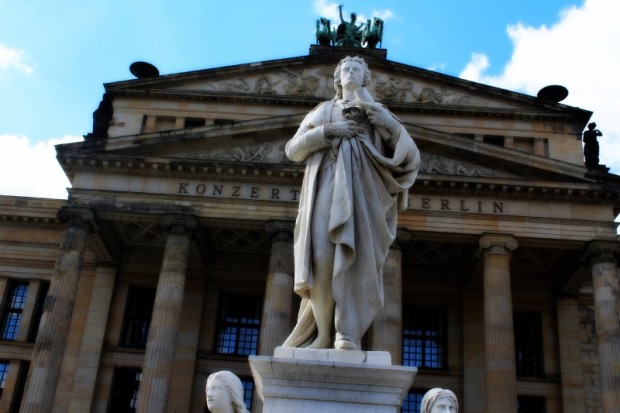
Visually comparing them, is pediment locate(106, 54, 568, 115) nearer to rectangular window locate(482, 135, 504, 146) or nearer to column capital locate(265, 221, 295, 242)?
rectangular window locate(482, 135, 504, 146)

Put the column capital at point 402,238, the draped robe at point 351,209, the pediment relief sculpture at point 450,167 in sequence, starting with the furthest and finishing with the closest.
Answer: the pediment relief sculpture at point 450,167 < the column capital at point 402,238 < the draped robe at point 351,209

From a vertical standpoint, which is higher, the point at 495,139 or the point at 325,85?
the point at 325,85

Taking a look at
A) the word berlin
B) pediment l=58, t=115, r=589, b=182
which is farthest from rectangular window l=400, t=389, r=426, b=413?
pediment l=58, t=115, r=589, b=182

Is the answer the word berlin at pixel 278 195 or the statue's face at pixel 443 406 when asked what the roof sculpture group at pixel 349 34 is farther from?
the statue's face at pixel 443 406

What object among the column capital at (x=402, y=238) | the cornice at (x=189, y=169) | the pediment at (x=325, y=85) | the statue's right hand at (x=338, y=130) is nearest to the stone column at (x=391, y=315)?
the column capital at (x=402, y=238)

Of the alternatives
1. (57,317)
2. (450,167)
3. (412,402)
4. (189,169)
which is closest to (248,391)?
(412,402)

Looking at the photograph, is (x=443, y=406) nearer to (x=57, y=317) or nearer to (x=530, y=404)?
(x=57, y=317)

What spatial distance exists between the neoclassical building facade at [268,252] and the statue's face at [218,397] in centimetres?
2458

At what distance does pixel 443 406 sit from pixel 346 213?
1665mm

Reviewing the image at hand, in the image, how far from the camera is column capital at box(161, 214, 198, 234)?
3266cm

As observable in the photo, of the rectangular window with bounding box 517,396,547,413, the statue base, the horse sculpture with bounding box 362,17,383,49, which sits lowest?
the statue base

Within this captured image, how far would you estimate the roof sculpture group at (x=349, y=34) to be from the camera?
4525 centimetres

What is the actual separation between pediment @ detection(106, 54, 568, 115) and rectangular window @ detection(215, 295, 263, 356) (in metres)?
10.4

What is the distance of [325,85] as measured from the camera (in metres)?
39.7
